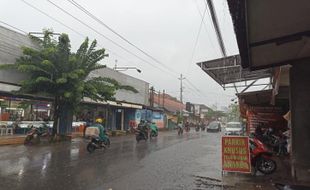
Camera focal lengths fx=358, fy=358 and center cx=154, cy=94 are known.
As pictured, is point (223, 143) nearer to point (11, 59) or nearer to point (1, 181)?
point (1, 181)

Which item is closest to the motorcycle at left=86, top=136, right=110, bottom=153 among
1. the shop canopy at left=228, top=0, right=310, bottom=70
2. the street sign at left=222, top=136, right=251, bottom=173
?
the street sign at left=222, top=136, right=251, bottom=173

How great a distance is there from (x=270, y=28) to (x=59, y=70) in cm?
1630

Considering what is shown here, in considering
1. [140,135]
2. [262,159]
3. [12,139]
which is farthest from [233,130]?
[262,159]

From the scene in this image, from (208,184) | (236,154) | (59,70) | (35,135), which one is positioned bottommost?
(208,184)

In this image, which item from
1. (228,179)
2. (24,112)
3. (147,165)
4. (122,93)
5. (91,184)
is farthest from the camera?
(122,93)

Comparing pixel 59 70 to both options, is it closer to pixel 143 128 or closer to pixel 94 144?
pixel 94 144

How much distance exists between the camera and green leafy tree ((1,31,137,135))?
66.4ft

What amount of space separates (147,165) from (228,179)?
3.49 meters

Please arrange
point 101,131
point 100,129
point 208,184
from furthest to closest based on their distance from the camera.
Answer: point 101,131, point 100,129, point 208,184

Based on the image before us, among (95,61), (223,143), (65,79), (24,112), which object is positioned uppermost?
(95,61)

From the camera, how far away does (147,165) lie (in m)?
13.4

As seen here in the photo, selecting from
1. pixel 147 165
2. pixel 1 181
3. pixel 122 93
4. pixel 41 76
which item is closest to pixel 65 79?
pixel 41 76

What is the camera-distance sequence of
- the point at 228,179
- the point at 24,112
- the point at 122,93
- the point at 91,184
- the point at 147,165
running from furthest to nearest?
the point at 122,93, the point at 24,112, the point at 147,165, the point at 228,179, the point at 91,184

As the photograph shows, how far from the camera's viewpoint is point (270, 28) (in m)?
7.14
